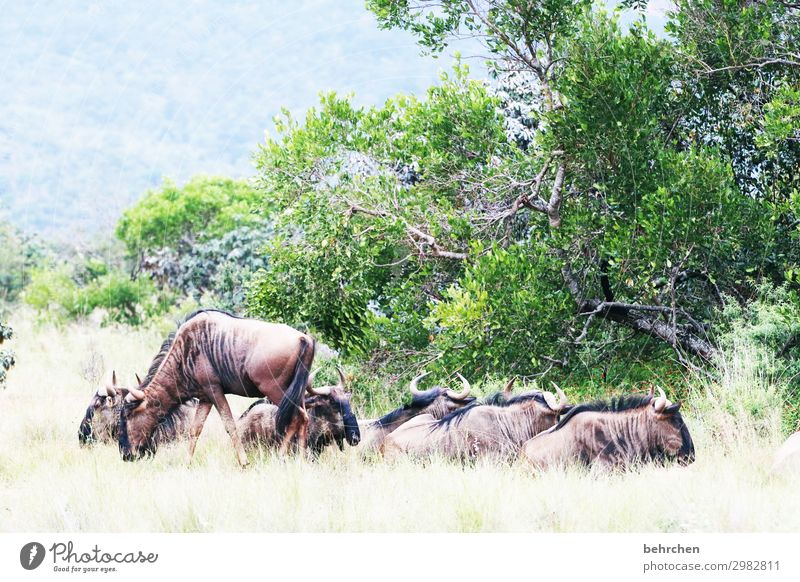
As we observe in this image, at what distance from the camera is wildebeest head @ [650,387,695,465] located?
8.09 meters

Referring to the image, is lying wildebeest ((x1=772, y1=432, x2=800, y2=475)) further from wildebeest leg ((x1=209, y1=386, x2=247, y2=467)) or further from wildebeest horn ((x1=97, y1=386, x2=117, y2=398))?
wildebeest horn ((x1=97, y1=386, x2=117, y2=398))

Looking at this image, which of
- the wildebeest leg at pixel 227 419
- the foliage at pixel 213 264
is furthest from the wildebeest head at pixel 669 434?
the foliage at pixel 213 264

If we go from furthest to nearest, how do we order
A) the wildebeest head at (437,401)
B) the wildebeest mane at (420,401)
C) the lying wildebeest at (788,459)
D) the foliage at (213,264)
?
the foliage at (213,264) → the wildebeest mane at (420,401) → the wildebeest head at (437,401) → the lying wildebeest at (788,459)

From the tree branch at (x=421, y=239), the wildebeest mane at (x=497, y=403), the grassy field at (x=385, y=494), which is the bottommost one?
the grassy field at (x=385, y=494)

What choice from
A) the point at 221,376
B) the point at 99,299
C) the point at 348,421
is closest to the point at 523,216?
the point at 348,421

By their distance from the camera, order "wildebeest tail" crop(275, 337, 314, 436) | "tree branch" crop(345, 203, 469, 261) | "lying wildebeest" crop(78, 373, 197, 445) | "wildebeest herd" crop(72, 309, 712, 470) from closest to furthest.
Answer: "wildebeest herd" crop(72, 309, 712, 470), "wildebeest tail" crop(275, 337, 314, 436), "lying wildebeest" crop(78, 373, 197, 445), "tree branch" crop(345, 203, 469, 261)

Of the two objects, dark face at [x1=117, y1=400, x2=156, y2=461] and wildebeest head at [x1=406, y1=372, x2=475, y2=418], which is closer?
dark face at [x1=117, y1=400, x2=156, y2=461]

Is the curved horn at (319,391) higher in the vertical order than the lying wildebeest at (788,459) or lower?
higher

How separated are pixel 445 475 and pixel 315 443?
1.60 metres

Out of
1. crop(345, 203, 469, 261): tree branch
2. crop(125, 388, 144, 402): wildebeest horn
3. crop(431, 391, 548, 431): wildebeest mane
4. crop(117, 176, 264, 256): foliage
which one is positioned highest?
Result: crop(117, 176, 264, 256): foliage

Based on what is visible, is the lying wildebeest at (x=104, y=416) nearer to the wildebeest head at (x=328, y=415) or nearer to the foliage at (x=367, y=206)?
the wildebeest head at (x=328, y=415)

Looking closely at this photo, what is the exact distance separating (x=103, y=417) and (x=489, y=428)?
404cm

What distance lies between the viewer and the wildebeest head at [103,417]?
10023mm

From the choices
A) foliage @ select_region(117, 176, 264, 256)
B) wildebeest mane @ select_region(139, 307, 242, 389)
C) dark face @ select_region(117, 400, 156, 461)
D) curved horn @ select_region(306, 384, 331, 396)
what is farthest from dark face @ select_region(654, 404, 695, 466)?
foliage @ select_region(117, 176, 264, 256)
